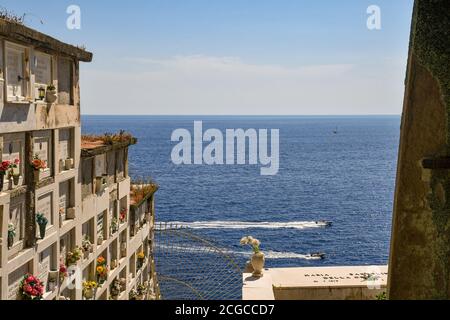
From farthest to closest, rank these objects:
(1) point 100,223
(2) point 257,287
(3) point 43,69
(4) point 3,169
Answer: (1) point 100,223
(3) point 43,69
(2) point 257,287
(4) point 3,169

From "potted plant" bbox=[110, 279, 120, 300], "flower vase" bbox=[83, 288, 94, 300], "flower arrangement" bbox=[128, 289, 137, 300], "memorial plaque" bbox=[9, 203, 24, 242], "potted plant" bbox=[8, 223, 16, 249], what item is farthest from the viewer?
"flower arrangement" bbox=[128, 289, 137, 300]

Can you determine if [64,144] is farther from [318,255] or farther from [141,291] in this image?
[318,255]

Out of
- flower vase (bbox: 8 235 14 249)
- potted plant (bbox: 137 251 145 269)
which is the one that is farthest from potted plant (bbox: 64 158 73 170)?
potted plant (bbox: 137 251 145 269)

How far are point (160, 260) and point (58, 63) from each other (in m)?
44.0

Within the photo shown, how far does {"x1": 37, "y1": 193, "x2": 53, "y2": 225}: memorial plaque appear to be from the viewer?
17817 millimetres

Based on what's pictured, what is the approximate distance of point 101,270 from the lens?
22234mm

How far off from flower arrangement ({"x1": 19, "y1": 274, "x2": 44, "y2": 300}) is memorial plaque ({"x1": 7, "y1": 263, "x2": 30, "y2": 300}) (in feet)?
0.40

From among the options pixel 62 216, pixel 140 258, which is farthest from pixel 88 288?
pixel 140 258

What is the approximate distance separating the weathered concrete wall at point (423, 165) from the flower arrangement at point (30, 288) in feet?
36.6

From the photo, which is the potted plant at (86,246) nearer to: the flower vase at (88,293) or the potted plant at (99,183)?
the flower vase at (88,293)

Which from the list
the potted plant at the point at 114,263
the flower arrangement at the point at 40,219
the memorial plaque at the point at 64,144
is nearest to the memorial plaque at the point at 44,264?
the flower arrangement at the point at 40,219

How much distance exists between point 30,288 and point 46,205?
9.64 ft

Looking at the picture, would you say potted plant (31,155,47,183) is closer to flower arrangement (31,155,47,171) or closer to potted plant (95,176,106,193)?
flower arrangement (31,155,47,171)

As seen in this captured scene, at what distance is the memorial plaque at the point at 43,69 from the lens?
58.6 ft
